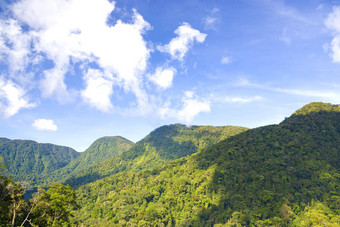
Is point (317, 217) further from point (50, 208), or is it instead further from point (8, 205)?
point (8, 205)

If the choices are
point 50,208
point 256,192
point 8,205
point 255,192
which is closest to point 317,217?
point 256,192

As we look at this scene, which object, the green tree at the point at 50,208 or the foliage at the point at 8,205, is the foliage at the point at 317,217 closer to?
the green tree at the point at 50,208

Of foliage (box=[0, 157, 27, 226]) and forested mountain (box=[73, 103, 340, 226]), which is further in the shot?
forested mountain (box=[73, 103, 340, 226])

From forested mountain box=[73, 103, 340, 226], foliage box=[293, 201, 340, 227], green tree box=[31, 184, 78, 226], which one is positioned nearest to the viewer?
green tree box=[31, 184, 78, 226]

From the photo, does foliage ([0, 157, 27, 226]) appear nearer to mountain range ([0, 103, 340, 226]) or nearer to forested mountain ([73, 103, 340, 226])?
mountain range ([0, 103, 340, 226])

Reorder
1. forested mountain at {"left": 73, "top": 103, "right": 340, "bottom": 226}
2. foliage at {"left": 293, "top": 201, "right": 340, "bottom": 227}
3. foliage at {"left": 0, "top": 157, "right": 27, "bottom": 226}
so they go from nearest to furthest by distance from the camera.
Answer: foliage at {"left": 0, "top": 157, "right": 27, "bottom": 226} < foliage at {"left": 293, "top": 201, "right": 340, "bottom": 227} < forested mountain at {"left": 73, "top": 103, "right": 340, "bottom": 226}

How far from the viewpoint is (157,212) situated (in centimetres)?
16425

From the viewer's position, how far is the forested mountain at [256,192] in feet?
404

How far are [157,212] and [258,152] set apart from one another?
99900 millimetres

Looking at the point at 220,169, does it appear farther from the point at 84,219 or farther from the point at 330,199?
the point at 84,219

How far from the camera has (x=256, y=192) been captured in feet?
468

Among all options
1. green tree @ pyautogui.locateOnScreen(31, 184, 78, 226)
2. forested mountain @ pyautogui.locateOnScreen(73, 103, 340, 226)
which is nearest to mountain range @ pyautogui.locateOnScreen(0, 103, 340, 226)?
forested mountain @ pyautogui.locateOnScreen(73, 103, 340, 226)

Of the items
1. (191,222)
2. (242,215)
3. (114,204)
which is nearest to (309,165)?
(242,215)

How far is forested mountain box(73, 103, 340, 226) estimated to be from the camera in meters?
123
